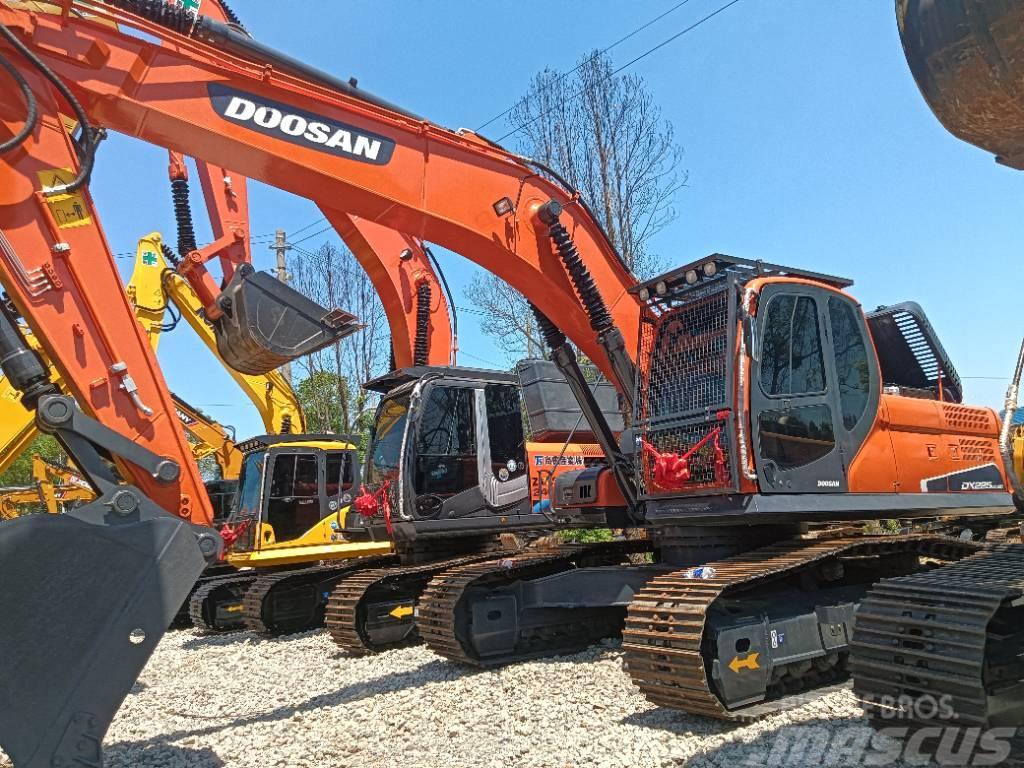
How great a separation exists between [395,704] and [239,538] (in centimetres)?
574

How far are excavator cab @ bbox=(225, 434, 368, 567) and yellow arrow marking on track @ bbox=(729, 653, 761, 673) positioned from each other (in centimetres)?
687

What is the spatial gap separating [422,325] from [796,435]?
4363 mm

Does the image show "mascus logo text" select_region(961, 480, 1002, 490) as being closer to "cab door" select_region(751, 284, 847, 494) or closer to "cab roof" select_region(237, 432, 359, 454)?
"cab door" select_region(751, 284, 847, 494)

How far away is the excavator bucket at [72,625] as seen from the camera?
11.0ft

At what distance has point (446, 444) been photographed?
26.4 ft

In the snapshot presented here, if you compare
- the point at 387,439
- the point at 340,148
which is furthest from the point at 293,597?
the point at 340,148

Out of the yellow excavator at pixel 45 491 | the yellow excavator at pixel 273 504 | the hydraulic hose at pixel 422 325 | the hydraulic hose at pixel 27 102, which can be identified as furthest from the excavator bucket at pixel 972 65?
the yellow excavator at pixel 45 491

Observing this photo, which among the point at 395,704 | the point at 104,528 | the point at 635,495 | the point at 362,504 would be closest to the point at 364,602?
the point at 362,504

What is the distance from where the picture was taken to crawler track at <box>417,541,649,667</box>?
646 centimetres

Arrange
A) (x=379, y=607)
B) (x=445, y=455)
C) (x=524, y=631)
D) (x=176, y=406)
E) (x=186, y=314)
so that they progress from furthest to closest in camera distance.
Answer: (x=186, y=314) → (x=176, y=406) → (x=445, y=455) → (x=379, y=607) → (x=524, y=631)

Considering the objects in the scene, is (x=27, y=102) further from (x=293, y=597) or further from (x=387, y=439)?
(x=293, y=597)

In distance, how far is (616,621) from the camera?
7.23m

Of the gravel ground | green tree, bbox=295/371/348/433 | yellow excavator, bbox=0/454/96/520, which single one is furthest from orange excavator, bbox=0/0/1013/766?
green tree, bbox=295/371/348/433

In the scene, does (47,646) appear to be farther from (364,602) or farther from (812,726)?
(364,602)
